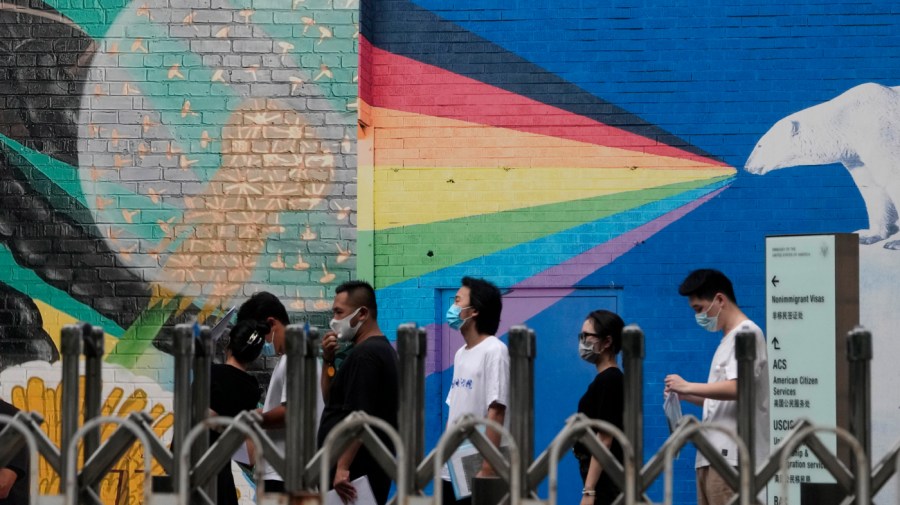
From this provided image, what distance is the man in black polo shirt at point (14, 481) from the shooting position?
5672mm

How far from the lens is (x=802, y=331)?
7.32 m

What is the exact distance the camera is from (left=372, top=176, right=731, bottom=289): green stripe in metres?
9.70

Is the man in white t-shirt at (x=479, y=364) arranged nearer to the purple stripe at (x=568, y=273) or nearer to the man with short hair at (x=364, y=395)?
the man with short hair at (x=364, y=395)

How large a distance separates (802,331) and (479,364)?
2.08 meters

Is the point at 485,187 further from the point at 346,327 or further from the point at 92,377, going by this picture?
the point at 92,377

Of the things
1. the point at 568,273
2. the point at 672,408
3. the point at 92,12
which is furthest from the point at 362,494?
the point at 92,12

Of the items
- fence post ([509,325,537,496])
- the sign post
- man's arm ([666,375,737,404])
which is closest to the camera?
fence post ([509,325,537,496])

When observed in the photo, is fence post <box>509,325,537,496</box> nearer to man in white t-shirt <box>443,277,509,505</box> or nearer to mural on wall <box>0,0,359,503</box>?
man in white t-shirt <box>443,277,509,505</box>

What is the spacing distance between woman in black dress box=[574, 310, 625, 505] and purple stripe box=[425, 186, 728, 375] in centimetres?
313

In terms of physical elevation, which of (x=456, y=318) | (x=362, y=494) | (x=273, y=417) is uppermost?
(x=456, y=318)

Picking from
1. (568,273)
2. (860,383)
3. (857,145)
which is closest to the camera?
(860,383)

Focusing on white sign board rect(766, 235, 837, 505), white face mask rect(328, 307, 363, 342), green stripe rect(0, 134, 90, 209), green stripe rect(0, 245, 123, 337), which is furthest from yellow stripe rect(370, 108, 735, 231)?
white face mask rect(328, 307, 363, 342)

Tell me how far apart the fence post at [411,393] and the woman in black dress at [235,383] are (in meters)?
2.39

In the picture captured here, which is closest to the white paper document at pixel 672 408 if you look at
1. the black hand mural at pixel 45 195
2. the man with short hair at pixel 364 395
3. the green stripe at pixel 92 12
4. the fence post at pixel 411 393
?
the man with short hair at pixel 364 395
